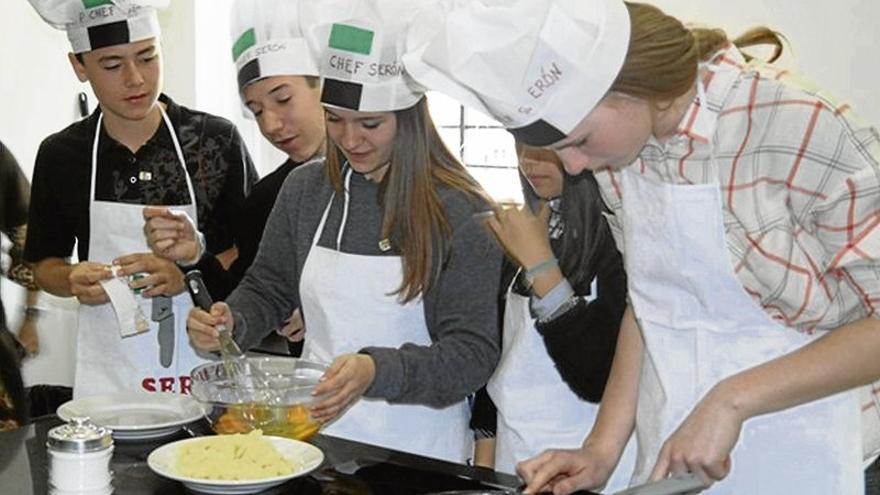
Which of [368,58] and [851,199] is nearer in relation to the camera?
[851,199]

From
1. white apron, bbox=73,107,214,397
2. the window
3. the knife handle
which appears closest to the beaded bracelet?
→ the knife handle

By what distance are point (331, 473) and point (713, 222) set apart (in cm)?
54

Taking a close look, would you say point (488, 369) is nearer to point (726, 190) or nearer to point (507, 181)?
point (726, 190)

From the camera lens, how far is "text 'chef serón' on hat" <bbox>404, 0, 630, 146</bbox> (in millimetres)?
1173

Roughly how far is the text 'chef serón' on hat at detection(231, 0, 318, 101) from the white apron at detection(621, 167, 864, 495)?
0.78 meters

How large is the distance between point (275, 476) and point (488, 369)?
0.47m

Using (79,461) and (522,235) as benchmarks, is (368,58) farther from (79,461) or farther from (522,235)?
(79,461)

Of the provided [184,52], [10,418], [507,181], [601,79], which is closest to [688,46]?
[601,79]

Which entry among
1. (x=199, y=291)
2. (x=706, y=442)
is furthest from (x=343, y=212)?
(x=706, y=442)

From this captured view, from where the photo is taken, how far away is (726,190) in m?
1.28

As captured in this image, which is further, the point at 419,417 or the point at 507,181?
the point at 507,181

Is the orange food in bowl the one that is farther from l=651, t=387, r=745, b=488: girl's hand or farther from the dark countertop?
l=651, t=387, r=745, b=488: girl's hand

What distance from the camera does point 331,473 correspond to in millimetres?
1309

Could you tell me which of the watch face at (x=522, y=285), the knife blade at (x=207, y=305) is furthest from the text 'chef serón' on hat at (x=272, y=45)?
the watch face at (x=522, y=285)
